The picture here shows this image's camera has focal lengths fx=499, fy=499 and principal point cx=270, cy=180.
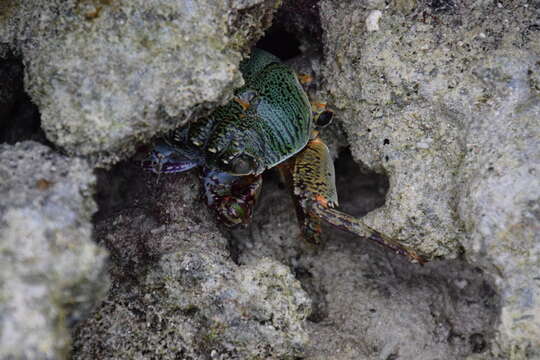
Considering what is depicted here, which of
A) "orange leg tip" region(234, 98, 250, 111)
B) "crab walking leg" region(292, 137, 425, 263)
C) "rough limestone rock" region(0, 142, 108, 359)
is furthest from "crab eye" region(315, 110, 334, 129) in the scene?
"rough limestone rock" region(0, 142, 108, 359)

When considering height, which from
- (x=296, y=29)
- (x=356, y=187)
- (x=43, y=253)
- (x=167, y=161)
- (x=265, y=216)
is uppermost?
(x=296, y=29)

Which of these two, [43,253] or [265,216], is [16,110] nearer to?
[43,253]

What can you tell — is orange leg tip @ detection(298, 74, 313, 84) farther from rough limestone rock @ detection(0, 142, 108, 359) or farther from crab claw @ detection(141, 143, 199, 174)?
rough limestone rock @ detection(0, 142, 108, 359)

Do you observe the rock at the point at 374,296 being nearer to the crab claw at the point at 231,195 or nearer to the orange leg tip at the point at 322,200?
the crab claw at the point at 231,195

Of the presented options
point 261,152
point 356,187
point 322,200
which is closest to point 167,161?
point 261,152

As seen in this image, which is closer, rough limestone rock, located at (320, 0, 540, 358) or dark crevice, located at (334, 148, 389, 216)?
rough limestone rock, located at (320, 0, 540, 358)

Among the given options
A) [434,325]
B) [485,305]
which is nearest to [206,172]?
[434,325]
